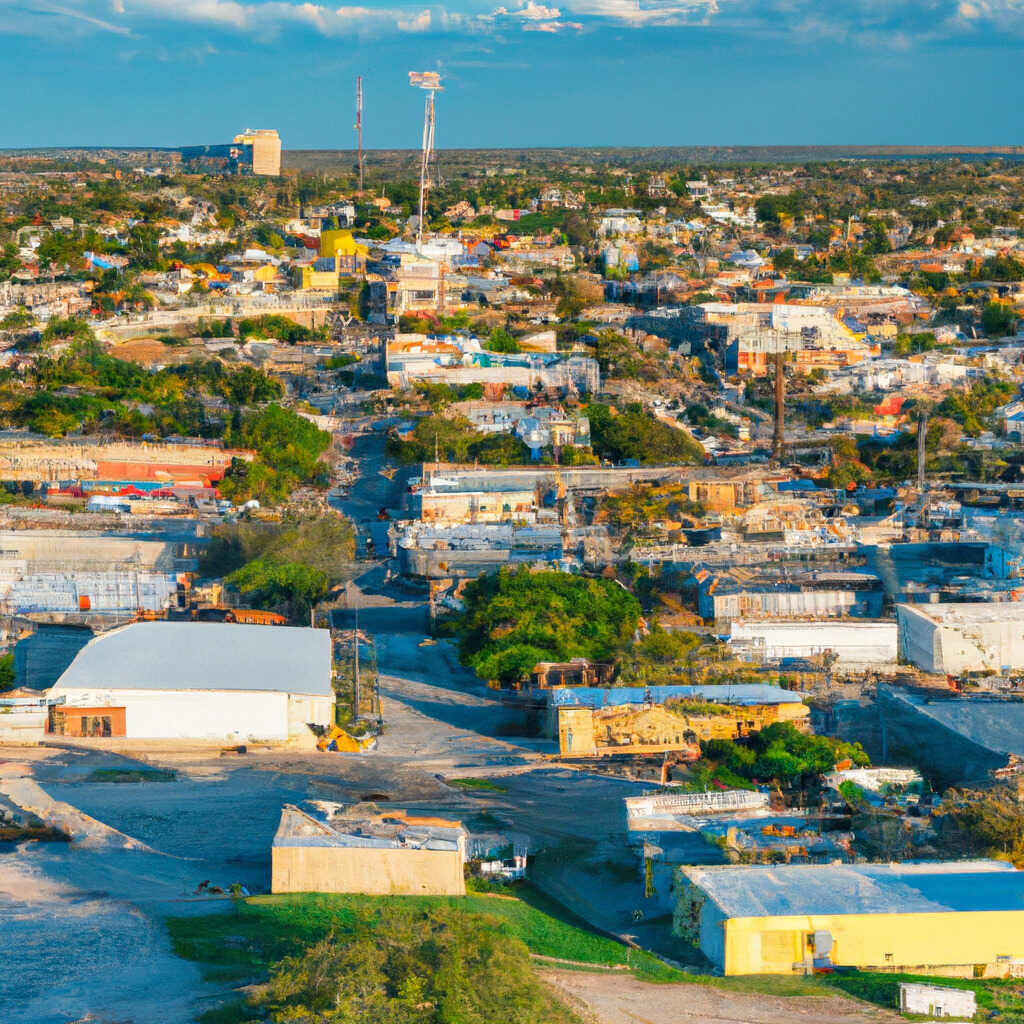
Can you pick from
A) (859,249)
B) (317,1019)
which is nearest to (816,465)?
(317,1019)

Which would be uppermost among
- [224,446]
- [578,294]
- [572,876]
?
[578,294]

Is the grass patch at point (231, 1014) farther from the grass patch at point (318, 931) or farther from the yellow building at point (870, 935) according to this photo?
the yellow building at point (870, 935)

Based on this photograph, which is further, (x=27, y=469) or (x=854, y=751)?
(x=27, y=469)

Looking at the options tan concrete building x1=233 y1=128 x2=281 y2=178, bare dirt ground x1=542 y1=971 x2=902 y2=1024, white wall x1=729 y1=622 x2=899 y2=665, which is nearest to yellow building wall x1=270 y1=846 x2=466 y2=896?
bare dirt ground x1=542 y1=971 x2=902 y2=1024

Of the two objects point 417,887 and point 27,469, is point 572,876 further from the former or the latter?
point 27,469

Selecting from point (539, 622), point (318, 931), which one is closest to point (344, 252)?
point (539, 622)
